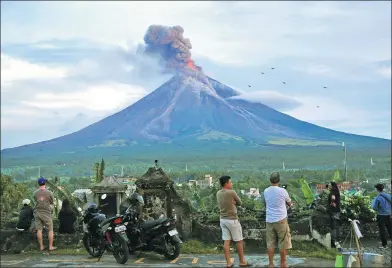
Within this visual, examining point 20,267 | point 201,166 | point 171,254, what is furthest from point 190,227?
point 201,166

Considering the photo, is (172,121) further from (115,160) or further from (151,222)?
(151,222)

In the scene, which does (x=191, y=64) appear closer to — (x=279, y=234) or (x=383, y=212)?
(x=383, y=212)

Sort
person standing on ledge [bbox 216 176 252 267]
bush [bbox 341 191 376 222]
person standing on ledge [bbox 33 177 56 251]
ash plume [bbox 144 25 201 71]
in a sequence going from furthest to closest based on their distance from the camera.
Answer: ash plume [bbox 144 25 201 71] → bush [bbox 341 191 376 222] → person standing on ledge [bbox 33 177 56 251] → person standing on ledge [bbox 216 176 252 267]

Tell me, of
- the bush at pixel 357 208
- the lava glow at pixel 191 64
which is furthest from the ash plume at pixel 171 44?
the bush at pixel 357 208

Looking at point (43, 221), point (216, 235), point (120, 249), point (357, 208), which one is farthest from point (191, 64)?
point (120, 249)

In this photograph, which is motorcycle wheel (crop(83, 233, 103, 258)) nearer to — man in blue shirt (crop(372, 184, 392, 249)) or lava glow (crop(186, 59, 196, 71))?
man in blue shirt (crop(372, 184, 392, 249))

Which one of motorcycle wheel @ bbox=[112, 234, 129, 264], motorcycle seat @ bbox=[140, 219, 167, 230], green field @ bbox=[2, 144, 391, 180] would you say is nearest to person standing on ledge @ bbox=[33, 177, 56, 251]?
motorcycle wheel @ bbox=[112, 234, 129, 264]

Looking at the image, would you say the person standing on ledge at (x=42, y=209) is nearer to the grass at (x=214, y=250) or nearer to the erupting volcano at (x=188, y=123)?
the grass at (x=214, y=250)
